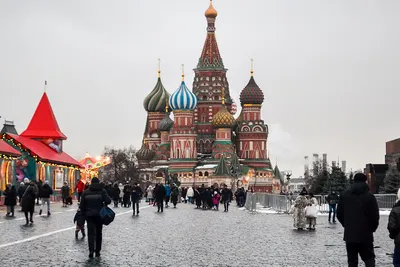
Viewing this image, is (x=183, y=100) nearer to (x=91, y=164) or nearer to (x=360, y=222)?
(x=91, y=164)

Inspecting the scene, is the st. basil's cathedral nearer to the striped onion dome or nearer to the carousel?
the striped onion dome

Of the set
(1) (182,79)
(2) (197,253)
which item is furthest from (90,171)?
(1) (182,79)

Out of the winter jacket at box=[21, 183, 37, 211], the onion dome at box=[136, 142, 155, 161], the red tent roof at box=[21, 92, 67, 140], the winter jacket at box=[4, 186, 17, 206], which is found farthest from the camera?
the onion dome at box=[136, 142, 155, 161]

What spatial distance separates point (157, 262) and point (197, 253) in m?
2.01

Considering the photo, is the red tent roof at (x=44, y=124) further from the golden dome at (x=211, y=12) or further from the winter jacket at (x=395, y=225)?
the golden dome at (x=211, y=12)

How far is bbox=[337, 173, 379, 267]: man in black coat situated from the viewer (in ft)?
36.0

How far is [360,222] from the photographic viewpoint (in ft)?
36.2

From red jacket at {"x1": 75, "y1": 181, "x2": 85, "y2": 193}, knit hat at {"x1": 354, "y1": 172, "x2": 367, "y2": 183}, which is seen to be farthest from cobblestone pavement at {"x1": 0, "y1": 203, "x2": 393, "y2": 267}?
red jacket at {"x1": 75, "y1": 181, "x2": 85, "y2": 193}

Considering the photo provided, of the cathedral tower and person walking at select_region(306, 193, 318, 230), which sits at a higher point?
the cathedral tower

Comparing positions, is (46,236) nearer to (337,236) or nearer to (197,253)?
(197,253)

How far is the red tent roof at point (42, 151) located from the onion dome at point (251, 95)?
229 feet

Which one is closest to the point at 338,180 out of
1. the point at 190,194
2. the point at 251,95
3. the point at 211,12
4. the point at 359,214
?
the point at 190,194

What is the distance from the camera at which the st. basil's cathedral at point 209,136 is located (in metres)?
125

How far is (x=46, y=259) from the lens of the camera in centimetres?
1455
